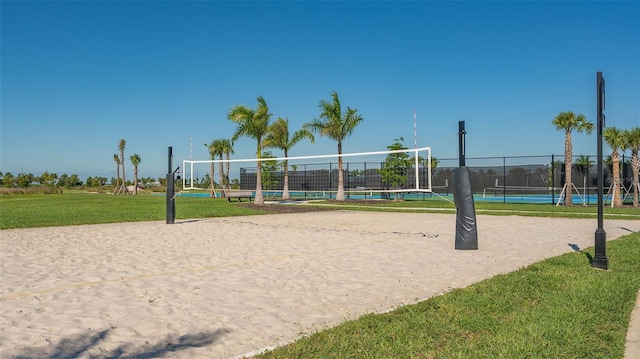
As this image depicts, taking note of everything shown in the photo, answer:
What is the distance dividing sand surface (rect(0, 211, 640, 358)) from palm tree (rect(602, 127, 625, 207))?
1063 cm

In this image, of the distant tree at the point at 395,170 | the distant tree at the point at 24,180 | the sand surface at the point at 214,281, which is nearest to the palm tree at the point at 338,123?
the distant tree at the point at 395,170

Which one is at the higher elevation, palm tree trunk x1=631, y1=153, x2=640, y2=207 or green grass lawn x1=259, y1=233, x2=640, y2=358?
palm tree trunk x1=631, y1=153, x2=640, y2=207

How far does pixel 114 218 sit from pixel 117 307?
11332mm

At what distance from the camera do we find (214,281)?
221 inches

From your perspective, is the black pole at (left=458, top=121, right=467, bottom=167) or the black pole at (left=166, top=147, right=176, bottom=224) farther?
the black pole at (left=166, top=147, right=176, bottom=224)

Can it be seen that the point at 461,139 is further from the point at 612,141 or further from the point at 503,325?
the point at 612,141

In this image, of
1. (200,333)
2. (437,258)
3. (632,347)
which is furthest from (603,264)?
(200,333)

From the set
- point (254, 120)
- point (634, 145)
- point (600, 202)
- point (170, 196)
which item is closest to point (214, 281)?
point (600, 202)

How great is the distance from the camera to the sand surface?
3637 mm

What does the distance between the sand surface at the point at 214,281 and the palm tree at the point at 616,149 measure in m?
10.6

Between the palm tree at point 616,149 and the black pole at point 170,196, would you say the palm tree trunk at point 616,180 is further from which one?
the black pole at point 170,196

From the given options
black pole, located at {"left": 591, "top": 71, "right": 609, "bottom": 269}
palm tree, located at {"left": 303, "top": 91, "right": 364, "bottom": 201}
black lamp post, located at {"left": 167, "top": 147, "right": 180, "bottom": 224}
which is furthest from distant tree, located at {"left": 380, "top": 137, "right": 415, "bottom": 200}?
black pole, located at {"left": 591, "top": 71, "right": 609, "bottom": 269}

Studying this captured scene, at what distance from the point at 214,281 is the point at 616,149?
19.8 meters

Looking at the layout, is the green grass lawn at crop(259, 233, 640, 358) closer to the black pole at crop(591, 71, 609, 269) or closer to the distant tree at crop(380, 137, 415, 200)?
the black pole at crop(591, 71, 609, 269)
